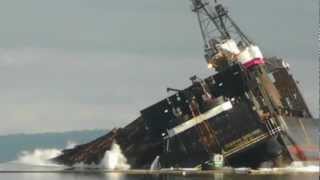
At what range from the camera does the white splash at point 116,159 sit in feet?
469

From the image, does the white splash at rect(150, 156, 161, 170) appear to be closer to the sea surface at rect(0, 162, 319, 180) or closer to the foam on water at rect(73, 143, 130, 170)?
the sea surface at rect(0, 162, 319, 180)

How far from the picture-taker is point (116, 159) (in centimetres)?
14375

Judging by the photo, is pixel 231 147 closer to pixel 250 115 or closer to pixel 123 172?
pixel 250 115

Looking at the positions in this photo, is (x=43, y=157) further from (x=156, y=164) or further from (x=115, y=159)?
(x=156, y=164)

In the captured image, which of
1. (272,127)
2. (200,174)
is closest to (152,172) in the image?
(200,174)

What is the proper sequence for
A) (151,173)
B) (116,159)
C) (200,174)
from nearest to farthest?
1. (200,174)
2. (151,173)
3. (116,159)

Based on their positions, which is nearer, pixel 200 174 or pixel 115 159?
pixel 200 174

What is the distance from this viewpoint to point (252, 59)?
139 m

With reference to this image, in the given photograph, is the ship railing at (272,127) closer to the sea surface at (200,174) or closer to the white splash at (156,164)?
the sea surface at (200,174)

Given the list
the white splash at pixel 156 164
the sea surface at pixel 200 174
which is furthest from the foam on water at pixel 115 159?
the white splash at pixel 156 164

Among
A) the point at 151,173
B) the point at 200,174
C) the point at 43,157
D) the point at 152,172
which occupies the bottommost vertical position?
the point at 200,174

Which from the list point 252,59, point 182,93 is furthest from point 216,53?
point 182,93

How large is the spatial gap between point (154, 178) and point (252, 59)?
Answer: 27.3 m

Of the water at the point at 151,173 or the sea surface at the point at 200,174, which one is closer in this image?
the sea surface at the point at 200,174
